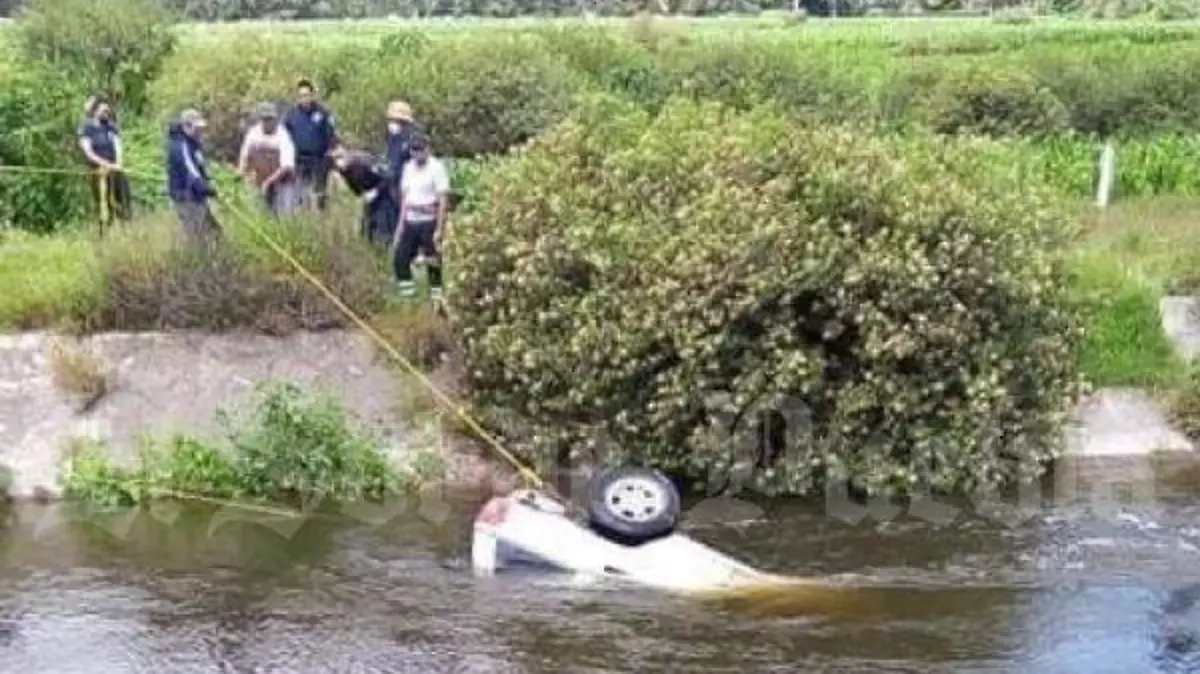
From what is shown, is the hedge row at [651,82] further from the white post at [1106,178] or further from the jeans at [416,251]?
the jeans at [416,251]

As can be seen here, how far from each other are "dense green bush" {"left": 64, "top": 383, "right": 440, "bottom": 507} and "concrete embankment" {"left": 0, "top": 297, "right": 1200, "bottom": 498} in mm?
421

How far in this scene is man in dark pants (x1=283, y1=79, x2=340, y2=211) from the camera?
62.6 feet

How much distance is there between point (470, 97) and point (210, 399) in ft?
33.4

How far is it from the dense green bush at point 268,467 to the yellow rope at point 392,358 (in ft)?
0.65

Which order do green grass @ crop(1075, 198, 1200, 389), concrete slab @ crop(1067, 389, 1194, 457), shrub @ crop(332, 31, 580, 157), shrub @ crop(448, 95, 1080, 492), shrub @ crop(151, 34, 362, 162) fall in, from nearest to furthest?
shrub @ crop(448, 95, 1080, 492), concrete slab @ crop(1067, 389, 1194, 457), green grass @ crop(1075, 198, 1200, 389), shrub @ crop(332, 31, 580, 157), shrub @ crop(151, 34, 362, 162)

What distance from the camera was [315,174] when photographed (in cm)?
1917

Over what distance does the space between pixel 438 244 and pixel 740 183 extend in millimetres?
2938

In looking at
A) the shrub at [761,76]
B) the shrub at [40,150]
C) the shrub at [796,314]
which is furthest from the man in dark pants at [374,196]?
the shrub at [761,76]

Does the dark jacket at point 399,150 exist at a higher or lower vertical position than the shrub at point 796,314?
higher

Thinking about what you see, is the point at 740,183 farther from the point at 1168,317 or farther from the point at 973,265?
the point at 1168,317

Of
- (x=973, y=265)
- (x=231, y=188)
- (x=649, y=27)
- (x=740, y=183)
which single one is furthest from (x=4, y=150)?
(x=649, y=27)

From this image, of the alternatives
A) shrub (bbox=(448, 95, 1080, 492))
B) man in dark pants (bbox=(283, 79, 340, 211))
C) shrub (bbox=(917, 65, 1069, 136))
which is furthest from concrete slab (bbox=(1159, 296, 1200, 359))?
shrub (bbox=(917, 65, 1069, 136))

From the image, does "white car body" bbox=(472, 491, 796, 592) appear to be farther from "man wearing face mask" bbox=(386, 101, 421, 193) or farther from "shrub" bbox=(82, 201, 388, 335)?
"man wearing face mask" bbox=(386, 101, 421, 193)

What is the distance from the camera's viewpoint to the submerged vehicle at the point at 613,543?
1380cm
